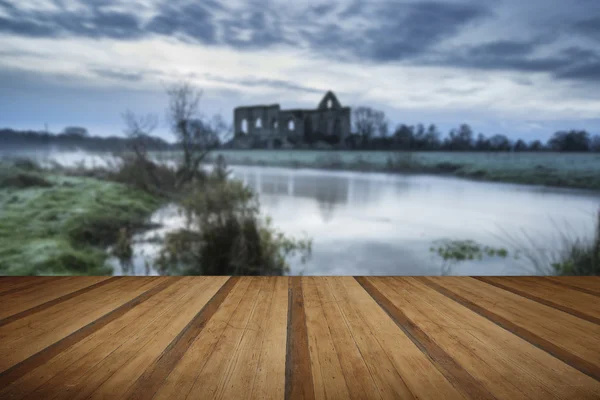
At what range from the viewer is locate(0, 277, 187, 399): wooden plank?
3.67 ft

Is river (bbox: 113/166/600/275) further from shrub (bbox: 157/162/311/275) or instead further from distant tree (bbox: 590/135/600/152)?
distant tree (bbox: 590/135/600/152)

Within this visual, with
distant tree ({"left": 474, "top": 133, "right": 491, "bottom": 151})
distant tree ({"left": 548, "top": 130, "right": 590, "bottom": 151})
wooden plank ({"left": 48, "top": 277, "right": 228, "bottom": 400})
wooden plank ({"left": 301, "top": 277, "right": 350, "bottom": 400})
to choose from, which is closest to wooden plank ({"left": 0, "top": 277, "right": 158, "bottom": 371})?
wooden plank ({"left": 48, "top": 277, "right": 228, "bottom": 400})

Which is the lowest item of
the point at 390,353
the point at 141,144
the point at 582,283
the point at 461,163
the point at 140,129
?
the point at 582,283

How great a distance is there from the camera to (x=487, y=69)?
3.70 m

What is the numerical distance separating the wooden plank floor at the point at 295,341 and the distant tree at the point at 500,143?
1890 mm

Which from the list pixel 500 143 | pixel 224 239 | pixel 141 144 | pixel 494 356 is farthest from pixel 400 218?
pixel 494 356

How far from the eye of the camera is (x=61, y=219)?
3402mm

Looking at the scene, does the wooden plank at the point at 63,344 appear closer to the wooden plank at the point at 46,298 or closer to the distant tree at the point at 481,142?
the wooden plank at the point at 46,298

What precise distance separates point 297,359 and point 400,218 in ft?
8.20

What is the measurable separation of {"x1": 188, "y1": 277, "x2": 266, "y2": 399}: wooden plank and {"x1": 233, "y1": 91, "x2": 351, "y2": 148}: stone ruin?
2022 millimetres

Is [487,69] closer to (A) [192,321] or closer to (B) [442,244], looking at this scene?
(B) [442,244]

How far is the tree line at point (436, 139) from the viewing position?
3.71 meters

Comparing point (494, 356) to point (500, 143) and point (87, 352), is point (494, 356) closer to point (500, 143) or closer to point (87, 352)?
point (87, 352)

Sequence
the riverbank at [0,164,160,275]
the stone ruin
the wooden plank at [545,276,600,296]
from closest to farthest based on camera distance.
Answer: the wooden plank at [545,276,600,296], the riverbank at [0,164,160,275], the stone ruin
